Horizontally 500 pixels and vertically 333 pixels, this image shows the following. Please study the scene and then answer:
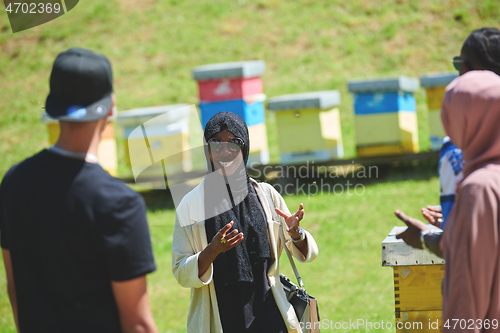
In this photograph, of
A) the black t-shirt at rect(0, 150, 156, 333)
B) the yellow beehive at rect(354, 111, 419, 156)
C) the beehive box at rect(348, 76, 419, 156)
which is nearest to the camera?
the black t-shirt at rect(0, 150, 156, 333)

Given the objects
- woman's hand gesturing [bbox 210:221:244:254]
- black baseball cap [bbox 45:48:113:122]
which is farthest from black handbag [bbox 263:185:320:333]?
black baseball cap [bbox 45:48:113:122]

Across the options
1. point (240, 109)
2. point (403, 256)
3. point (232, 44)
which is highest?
point (232, 44)

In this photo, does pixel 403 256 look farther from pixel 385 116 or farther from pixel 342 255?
pixel 385 116

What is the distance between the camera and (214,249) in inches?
→ 95.2

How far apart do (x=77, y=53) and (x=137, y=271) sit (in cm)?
67

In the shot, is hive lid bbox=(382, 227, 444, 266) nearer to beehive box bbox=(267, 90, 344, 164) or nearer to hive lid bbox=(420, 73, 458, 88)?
beehive box bbox=(267, 90, 344, 164)

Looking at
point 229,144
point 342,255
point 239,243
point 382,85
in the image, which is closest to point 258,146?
point 382,85

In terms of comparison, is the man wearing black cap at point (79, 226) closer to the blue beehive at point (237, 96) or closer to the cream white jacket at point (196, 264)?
the cream white jacket at point (196, 264)

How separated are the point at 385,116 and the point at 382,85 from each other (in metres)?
0.41

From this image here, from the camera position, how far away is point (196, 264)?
8.12ft

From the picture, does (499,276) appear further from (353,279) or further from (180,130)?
(180,130)

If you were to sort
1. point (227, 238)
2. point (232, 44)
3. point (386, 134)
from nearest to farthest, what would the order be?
point (227, 238), point (386, 134), point (232, 44)

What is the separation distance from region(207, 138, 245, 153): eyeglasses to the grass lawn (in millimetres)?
2497

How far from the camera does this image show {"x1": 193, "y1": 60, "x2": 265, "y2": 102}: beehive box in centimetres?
755
